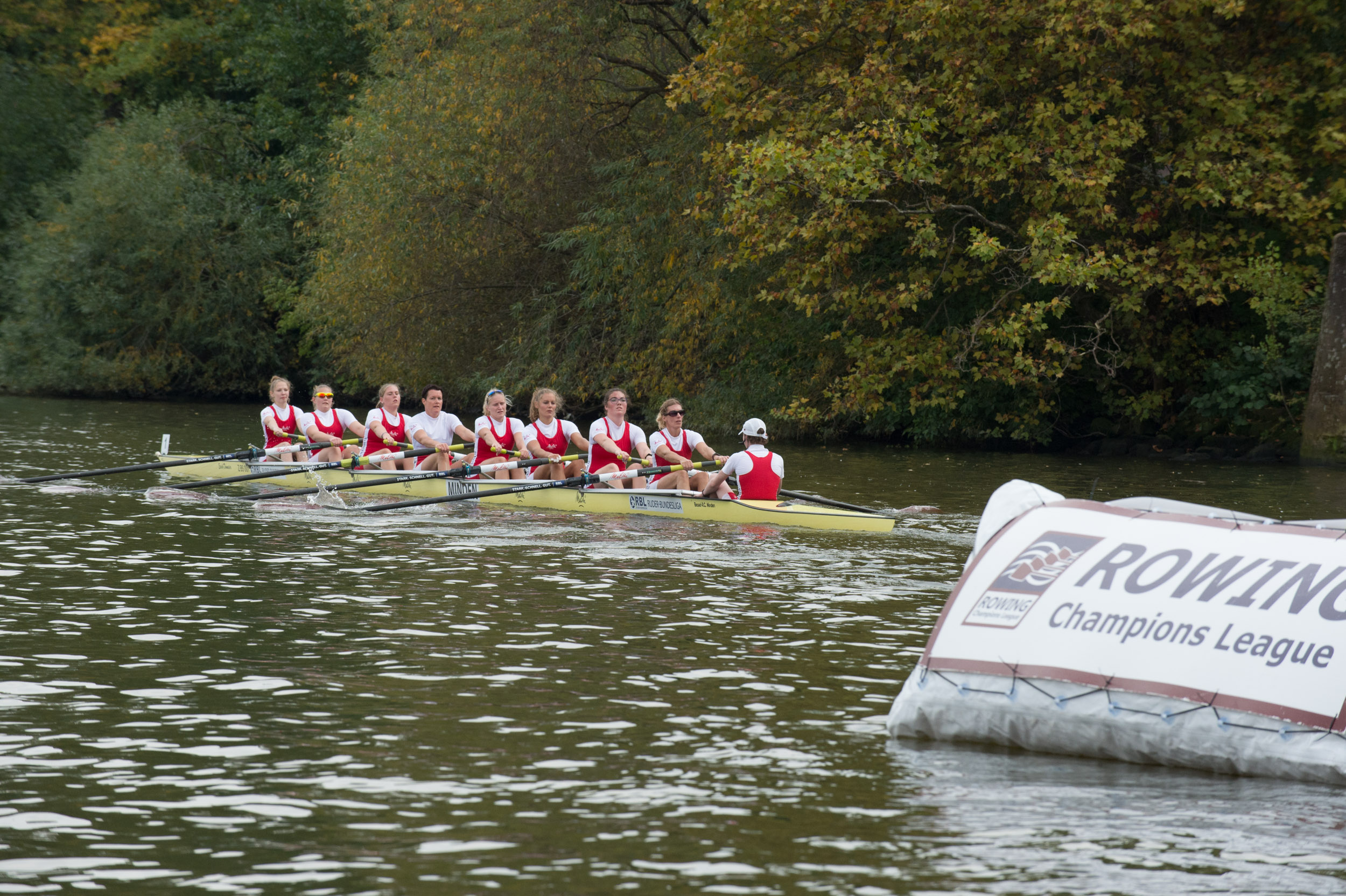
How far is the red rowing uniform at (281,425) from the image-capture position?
22500 mm

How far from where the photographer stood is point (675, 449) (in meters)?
17.9

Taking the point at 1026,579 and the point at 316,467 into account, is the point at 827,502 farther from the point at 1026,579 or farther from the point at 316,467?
the point at 1026,579

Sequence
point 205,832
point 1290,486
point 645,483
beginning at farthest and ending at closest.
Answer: point 1290,486
point 645,483
point 205,832

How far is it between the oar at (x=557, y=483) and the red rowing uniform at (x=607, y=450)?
170 mm

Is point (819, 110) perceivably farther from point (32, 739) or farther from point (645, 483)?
point (32, 739)

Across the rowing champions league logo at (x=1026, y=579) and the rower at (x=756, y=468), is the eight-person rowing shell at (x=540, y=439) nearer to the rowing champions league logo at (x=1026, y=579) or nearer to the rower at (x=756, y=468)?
the rower at (x=756, y=468)

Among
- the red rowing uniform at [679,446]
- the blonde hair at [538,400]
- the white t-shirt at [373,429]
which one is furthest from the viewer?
the white t-shirt at [373,429]

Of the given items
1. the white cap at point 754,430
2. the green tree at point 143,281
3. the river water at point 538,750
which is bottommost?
the river water at point 538,750

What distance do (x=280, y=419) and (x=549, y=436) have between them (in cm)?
518

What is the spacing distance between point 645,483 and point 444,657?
8.89m

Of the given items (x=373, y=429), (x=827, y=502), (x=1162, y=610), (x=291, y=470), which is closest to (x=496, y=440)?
(x=373, y=429)

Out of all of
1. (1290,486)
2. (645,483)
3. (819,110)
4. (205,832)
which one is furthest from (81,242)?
(205,832)

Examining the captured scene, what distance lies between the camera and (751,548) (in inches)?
590

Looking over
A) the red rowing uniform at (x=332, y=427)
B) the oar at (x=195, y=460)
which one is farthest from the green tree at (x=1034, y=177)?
the oar at (x=195, y=460)
